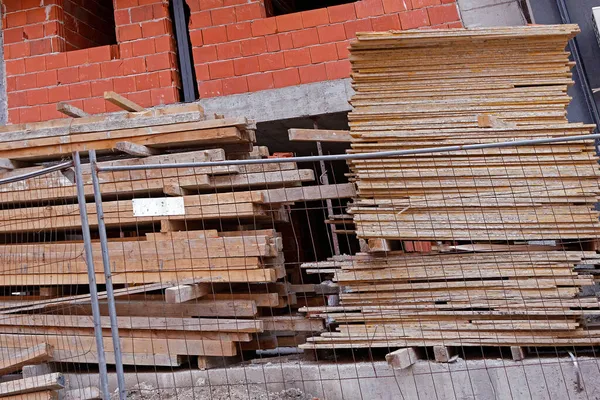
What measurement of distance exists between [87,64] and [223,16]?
1.77m

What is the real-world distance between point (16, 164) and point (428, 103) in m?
4.14

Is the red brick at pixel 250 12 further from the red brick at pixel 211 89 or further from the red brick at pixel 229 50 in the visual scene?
the red brick at pixel 211 89

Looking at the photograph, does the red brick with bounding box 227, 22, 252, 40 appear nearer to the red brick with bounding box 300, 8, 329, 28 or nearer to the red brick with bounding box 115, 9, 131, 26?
the red brick with bounding box 300, 8, 329, 28

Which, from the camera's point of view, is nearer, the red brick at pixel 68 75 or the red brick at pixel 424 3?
the red brick at pixel 424 3

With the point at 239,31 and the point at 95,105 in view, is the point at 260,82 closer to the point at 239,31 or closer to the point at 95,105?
the point at 239,31

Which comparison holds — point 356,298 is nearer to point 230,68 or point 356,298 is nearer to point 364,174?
point 364,174

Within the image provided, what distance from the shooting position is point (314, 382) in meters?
5.19

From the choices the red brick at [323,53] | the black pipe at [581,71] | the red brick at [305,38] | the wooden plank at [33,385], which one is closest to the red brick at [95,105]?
the red brick at [305,38]

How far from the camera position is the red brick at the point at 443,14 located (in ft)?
22.3

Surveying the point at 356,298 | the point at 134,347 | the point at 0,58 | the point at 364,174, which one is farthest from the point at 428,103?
the point at 0,58

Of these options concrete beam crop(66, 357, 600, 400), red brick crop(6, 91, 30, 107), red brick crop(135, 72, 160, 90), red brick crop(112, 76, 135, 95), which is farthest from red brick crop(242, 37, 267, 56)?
concrete beam crop(66, 357, 600, 400)

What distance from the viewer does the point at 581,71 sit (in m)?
6.52

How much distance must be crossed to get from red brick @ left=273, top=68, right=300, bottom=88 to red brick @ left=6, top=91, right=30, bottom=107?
312 cm

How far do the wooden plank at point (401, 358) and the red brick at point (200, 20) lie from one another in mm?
4459
